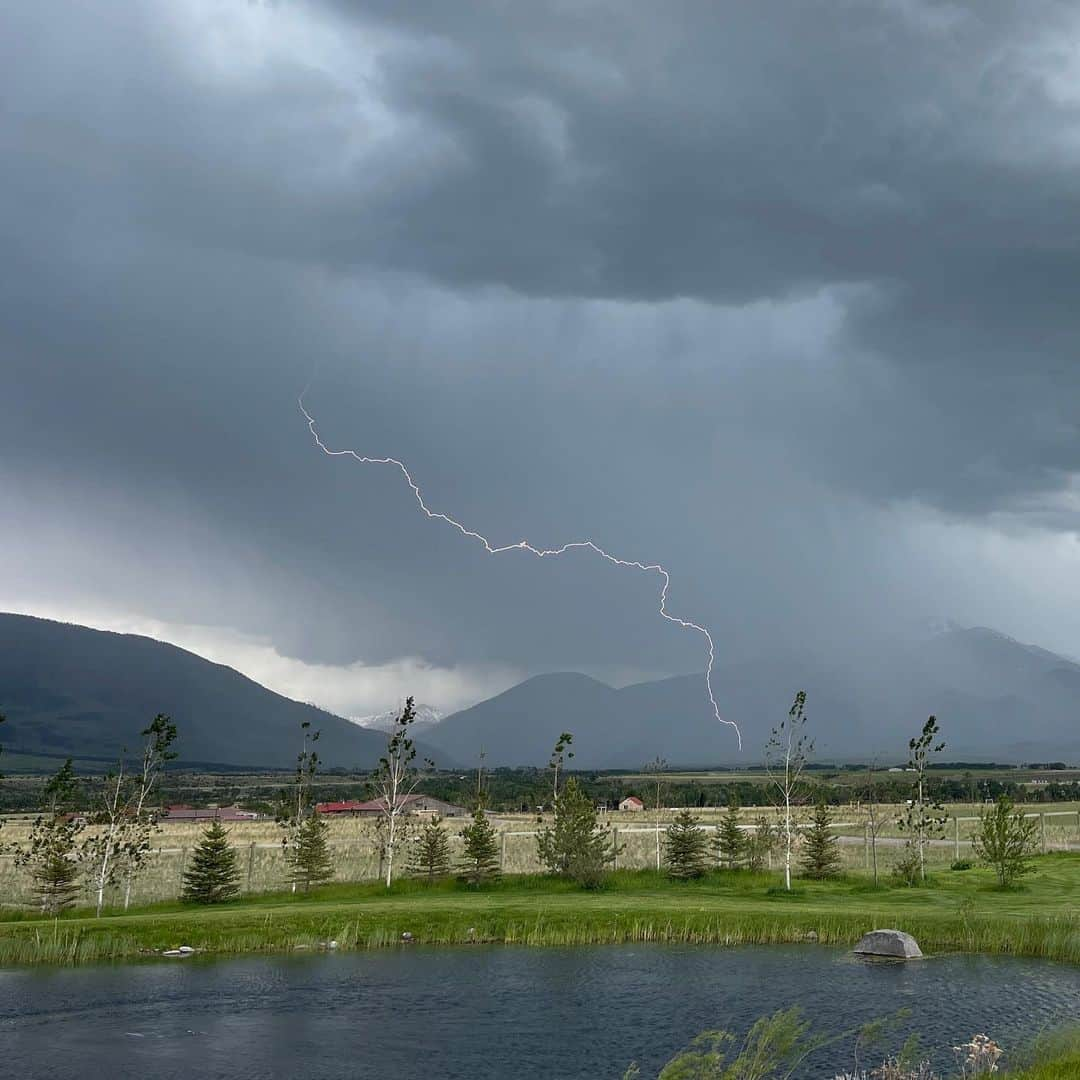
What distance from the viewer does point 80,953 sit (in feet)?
135

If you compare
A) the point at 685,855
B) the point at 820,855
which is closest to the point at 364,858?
the point at 685,855

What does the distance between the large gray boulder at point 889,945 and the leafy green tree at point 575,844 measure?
723 inches

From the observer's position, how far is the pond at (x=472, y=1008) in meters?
26.2

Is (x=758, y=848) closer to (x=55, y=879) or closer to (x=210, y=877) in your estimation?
(x=210, y=877)

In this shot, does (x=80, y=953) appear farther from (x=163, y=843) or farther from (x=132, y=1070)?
(x=163, y=843)

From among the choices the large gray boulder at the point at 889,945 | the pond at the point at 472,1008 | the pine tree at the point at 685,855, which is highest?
the pine tree at the point at 685,855

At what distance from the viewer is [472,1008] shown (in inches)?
1238

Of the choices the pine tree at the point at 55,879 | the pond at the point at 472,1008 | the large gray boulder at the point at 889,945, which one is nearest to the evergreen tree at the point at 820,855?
the pond at the point at 472,1008

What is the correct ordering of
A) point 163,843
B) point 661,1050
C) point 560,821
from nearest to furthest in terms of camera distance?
point 661,1050 → point 560,821 → point 163,843

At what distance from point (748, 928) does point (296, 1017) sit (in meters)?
19.6

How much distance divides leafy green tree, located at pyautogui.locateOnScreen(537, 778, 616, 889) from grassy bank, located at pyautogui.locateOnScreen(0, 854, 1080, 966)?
6.83 ft

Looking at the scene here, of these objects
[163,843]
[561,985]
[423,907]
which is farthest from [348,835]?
[561,985]

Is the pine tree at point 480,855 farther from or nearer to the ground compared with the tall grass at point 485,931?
farther from the ground

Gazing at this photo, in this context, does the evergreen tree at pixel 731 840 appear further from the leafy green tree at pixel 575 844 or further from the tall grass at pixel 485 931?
the tall grass at pixel 485 931
